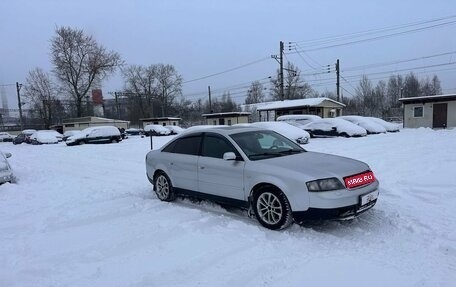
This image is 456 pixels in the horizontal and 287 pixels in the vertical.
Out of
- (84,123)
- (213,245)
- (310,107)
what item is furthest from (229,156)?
(84,123)

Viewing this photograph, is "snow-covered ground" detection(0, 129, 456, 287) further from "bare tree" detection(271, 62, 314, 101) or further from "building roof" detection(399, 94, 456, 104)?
"bare tree" detection(271, 62, 314, 101)

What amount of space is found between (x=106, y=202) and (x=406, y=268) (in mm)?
5680

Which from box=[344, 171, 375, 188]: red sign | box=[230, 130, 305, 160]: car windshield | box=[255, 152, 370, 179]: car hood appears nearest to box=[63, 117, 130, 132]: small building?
box=[230, 130, 305, 160]: car windshield

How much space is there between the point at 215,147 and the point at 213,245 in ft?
6.56

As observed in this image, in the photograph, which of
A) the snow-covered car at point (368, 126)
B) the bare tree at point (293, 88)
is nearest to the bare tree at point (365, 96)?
the bare tree at point (293, 88)

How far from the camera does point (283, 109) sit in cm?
4134

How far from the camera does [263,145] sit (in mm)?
6363

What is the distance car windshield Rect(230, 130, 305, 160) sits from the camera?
239 inches

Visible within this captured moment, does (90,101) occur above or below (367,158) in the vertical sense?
above

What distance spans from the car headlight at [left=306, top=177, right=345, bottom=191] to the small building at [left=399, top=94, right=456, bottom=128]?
32.9 metres

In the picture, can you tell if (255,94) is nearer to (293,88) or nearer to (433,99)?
(293,88)

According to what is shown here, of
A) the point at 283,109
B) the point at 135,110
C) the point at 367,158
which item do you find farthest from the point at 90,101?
the point at 367,158

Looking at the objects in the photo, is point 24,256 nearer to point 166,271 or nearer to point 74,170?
point 166,271

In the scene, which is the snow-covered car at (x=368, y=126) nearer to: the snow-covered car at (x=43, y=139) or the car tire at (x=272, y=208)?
the car tire at (x=272, y=208)
